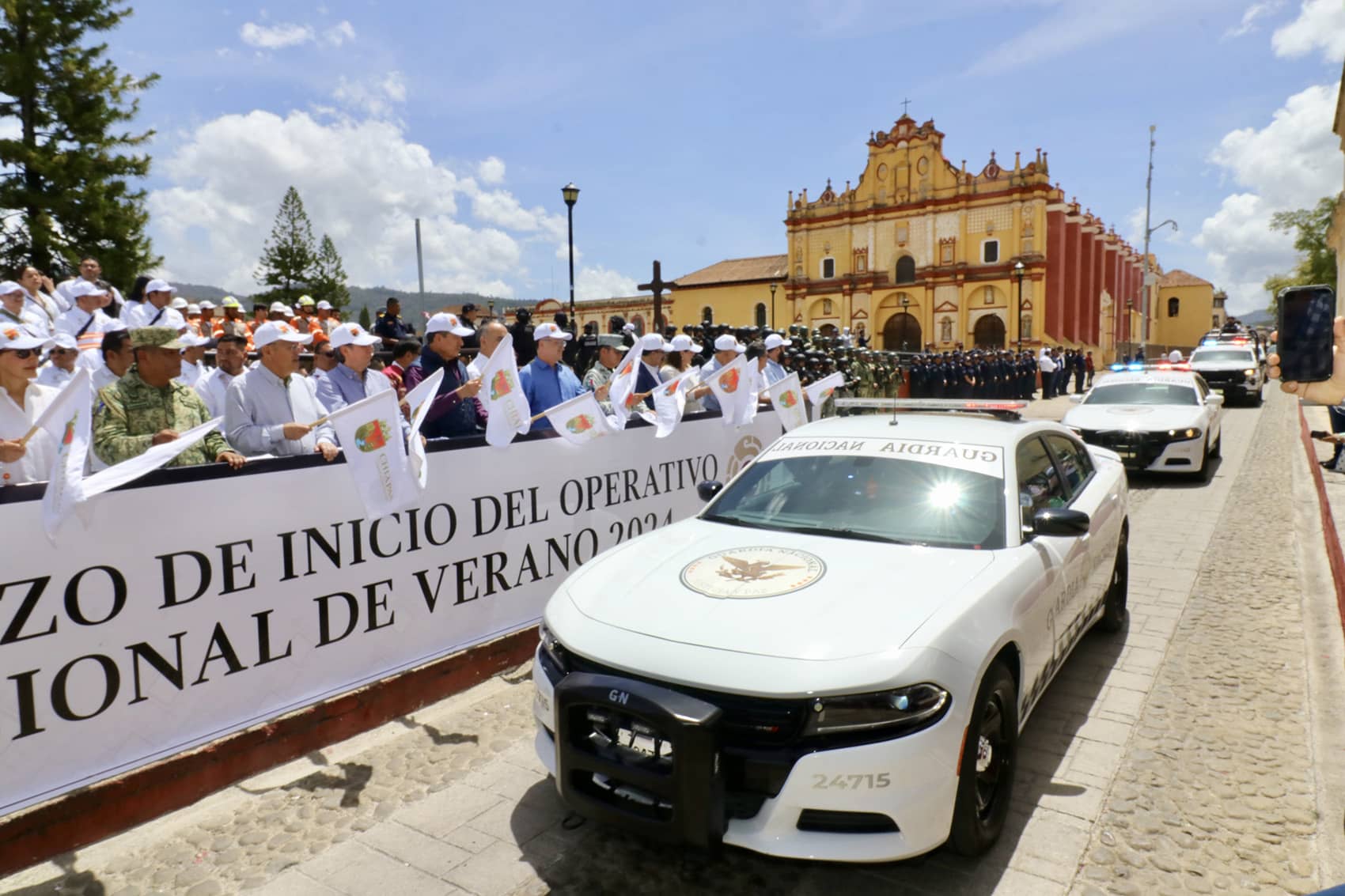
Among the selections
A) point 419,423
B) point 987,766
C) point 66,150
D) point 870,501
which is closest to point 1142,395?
point 870,501

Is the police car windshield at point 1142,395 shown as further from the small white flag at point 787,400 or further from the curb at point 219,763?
the curb at point 219,763

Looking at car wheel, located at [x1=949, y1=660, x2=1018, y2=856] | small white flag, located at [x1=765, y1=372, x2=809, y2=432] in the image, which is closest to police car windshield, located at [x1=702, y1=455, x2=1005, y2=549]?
car wheel, located at [x1=949, y1=660, x2=1018, y2=856]

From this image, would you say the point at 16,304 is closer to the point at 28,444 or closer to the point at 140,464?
the point at 28,444

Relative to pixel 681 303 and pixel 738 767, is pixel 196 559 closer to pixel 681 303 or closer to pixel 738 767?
pixel 738 767

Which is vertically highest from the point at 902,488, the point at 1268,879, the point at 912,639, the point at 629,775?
the point at 902,488

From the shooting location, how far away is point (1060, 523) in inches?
143

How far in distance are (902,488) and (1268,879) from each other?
2023mm

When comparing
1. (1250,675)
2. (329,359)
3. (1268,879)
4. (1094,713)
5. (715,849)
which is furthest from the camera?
(329,359)

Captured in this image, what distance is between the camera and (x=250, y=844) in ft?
10.8

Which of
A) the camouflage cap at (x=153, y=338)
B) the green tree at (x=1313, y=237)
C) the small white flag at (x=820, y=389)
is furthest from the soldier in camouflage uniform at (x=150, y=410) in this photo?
the green tree at (x=1313, y=237)

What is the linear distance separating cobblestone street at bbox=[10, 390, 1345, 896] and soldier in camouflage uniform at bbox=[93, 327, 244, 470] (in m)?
1.58

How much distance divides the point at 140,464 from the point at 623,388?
3.52 m

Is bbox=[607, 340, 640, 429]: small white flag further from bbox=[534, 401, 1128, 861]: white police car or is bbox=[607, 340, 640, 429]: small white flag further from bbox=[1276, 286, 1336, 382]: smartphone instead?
bbox=[1276, 286, 1336, 382]: smartphone

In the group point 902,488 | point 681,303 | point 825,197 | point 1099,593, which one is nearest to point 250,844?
point 902,488
